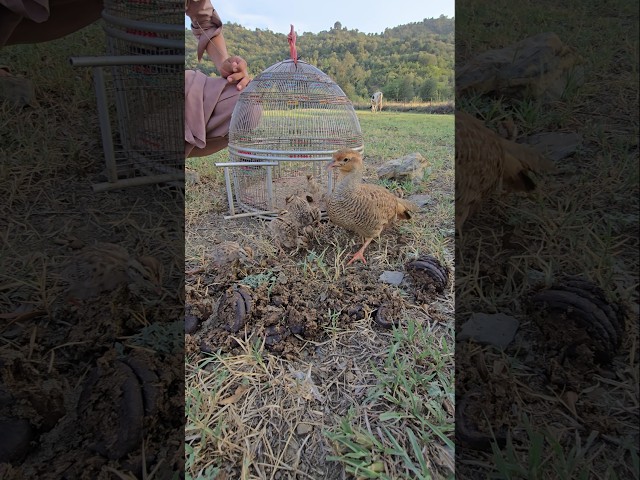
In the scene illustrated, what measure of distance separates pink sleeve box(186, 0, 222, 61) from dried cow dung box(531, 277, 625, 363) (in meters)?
0.74

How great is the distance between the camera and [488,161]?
24.6 inches

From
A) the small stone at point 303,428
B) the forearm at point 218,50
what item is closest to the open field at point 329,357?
the small stone at point 303,428

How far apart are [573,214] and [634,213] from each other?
0.08m

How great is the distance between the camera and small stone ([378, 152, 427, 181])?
32.6 inches

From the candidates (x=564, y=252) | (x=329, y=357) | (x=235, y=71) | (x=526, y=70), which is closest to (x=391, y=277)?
(x=329, y=357)

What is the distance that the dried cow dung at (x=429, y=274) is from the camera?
0.77m

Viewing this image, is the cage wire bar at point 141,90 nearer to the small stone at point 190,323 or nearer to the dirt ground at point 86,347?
the dirt ground at point 86,347

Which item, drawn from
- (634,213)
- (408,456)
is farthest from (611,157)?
(408,456)

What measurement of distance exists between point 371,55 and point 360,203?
1.17 feet

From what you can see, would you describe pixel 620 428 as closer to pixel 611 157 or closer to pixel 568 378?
pixel 568 378

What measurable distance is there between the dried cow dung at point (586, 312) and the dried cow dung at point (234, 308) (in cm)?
52

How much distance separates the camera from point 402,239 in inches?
37.0

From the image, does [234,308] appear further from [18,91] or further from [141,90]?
[18,91]

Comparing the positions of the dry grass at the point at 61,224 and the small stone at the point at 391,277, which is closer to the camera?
the dry grass at the point at 61,224
